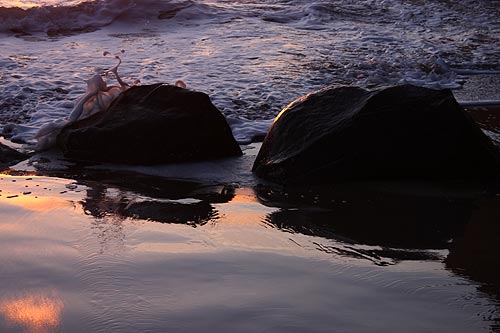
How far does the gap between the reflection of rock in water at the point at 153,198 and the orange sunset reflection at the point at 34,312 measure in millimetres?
1021

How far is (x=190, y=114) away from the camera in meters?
4.63

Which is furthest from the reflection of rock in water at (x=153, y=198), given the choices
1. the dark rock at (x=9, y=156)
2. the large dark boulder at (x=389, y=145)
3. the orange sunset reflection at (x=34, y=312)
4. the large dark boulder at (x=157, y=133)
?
the orange sunset reflection at (x=34, y=312)

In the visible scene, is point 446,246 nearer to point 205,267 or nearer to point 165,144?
point 205,267

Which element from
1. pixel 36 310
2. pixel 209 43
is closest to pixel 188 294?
pixel 36 310

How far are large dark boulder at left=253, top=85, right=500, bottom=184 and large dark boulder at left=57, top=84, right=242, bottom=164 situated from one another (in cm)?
62

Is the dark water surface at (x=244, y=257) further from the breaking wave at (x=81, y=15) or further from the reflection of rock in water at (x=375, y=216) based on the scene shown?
the breaking wave at (x=81, y=15)

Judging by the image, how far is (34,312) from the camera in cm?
234

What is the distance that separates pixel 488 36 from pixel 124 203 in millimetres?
8252


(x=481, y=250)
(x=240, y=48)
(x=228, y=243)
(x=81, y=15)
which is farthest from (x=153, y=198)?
(x=81, y=15)

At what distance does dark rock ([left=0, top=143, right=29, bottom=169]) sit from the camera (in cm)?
468

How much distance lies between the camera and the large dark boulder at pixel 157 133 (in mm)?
4582

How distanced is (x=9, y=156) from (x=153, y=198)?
1416mm

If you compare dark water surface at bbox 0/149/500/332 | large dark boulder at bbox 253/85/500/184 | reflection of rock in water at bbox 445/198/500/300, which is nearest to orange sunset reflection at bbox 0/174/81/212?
dark water surface at bbox 0/149/500/332

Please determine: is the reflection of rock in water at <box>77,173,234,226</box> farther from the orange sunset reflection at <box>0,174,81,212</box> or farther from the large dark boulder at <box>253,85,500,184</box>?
the large dark boulder at <box>253,85,500,184</box>
